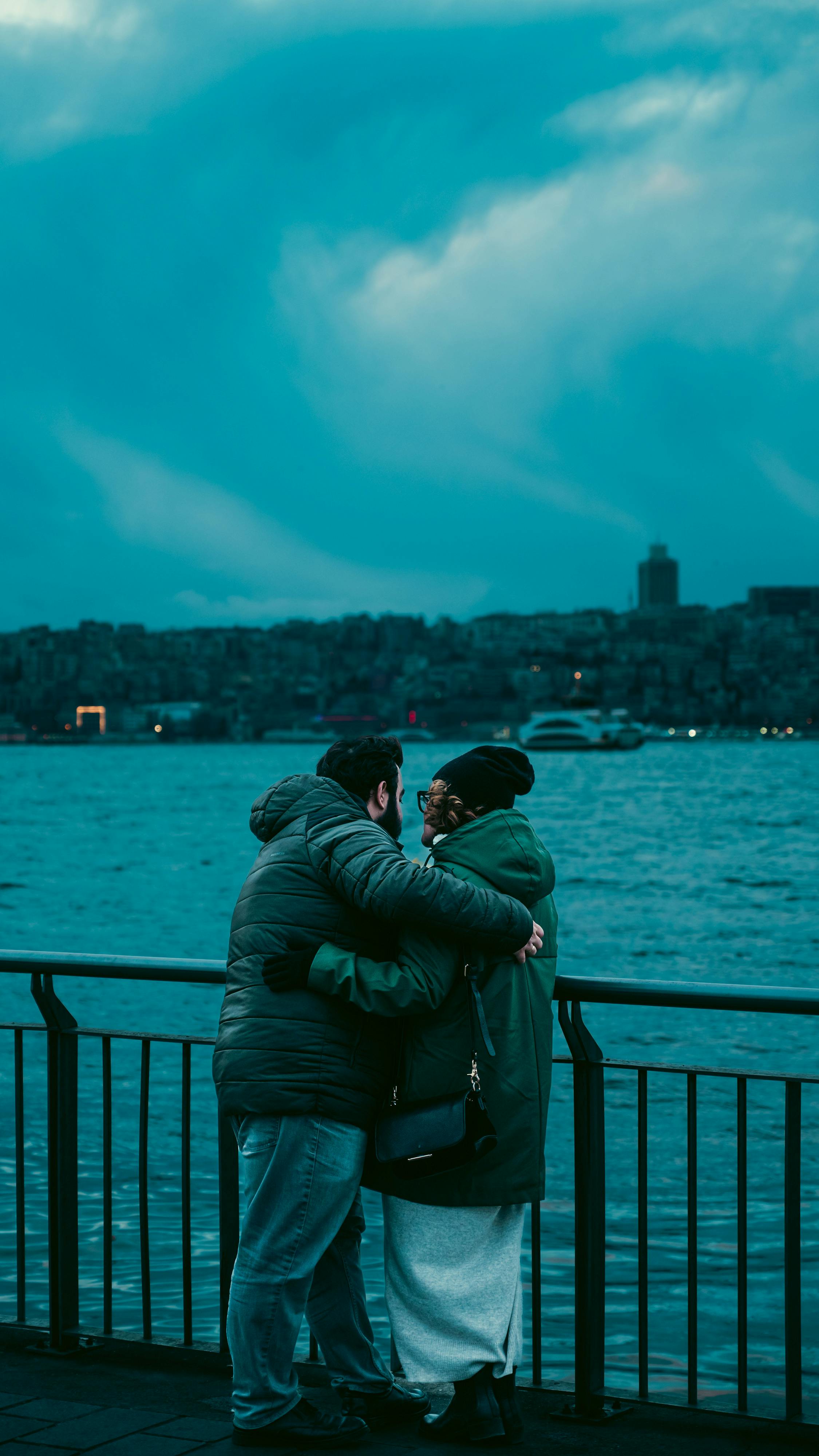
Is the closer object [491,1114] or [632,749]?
[491,1114]

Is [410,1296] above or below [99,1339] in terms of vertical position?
above

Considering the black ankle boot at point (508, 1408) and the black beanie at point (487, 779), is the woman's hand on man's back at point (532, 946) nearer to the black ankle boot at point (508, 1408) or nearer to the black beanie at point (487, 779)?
the black beanie at point (487, 779)

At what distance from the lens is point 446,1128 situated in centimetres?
333

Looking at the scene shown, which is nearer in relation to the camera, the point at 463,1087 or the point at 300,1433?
the point at 463,1087

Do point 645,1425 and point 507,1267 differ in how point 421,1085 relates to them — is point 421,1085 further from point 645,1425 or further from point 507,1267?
point 645,1425

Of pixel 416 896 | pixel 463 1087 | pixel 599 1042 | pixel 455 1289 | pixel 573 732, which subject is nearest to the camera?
pixel 416 896

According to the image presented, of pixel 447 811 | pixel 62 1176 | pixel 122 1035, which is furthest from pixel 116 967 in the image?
pixel 447 811

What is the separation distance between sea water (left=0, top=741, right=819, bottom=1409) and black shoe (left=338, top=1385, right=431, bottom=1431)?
2.00 m

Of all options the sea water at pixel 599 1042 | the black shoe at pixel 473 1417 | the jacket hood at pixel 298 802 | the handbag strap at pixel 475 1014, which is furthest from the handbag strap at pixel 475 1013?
the sea water at pixel 599 1042

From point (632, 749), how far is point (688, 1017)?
15143 centimetres

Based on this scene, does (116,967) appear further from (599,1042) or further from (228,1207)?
(599,1042)

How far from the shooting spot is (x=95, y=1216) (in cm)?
975

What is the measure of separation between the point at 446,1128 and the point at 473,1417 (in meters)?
0.73

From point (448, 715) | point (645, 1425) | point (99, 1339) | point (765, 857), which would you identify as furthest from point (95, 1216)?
point (448, 715)
